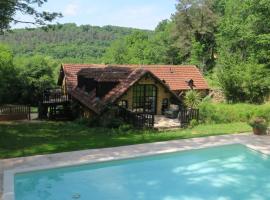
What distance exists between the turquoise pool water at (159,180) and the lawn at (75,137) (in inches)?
85.8

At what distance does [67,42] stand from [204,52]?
2532 inches

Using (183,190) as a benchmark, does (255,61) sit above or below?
above

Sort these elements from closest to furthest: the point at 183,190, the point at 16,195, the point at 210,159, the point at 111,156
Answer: the point at 16,195
the point at 183,190
the point at 111,156
the point at 210,159

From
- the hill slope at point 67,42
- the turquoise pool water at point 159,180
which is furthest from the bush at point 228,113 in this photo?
the hill slope at point 67,42

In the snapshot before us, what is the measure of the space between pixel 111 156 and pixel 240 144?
638cm

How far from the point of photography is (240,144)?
15969mm

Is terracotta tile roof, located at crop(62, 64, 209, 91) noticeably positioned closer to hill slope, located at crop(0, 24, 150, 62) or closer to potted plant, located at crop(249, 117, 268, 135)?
potted plant, located at crop(249, 117, 268, 135)

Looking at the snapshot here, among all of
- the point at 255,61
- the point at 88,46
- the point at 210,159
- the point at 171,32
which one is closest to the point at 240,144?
the point at 210,159

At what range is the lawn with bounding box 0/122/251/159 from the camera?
1457 centimetres

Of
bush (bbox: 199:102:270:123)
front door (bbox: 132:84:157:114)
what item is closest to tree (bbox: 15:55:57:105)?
front door (bbox: 132:84:157:114)

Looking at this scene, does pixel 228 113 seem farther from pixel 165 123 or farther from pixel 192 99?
pixel 165 123

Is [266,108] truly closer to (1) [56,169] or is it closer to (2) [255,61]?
(2) [255,61]

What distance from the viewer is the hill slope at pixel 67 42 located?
9356 cm

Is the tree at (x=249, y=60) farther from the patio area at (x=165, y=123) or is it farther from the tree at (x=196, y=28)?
the tree at (x=196, y=28)
